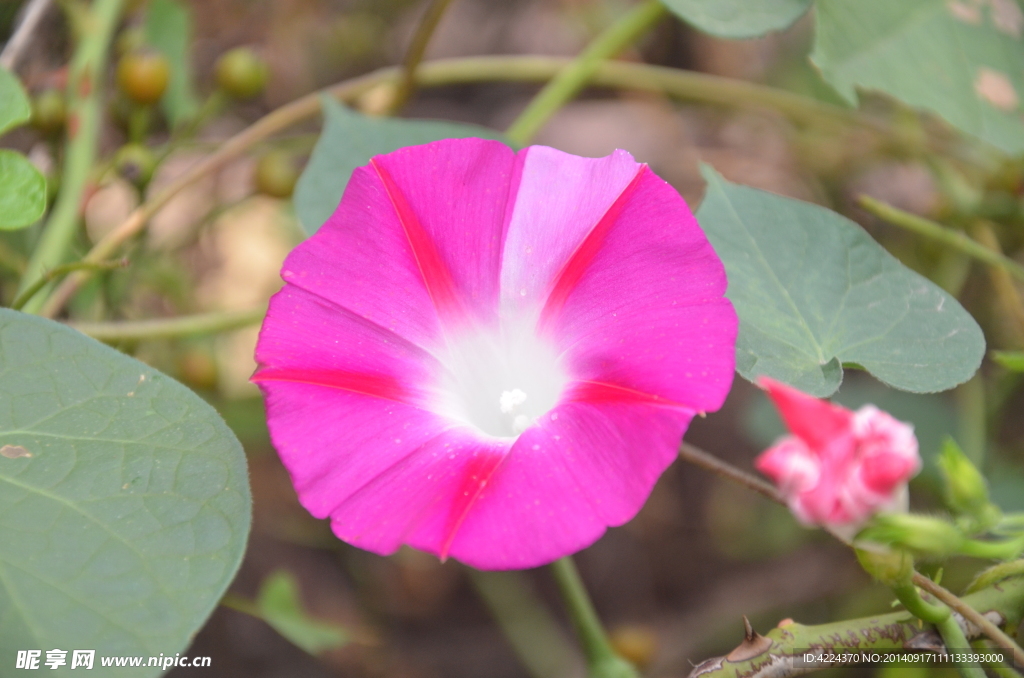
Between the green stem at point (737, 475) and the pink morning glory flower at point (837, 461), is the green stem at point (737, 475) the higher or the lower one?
the lower one

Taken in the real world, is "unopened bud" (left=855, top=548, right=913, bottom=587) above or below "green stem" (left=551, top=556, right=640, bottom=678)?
above

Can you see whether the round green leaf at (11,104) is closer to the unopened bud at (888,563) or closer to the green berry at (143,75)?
the green berry at (143,75)

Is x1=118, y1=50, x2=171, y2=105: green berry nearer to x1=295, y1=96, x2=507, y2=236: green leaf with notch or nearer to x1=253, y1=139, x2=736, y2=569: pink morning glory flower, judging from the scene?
x1=295, y1=96, x2=507, y2=236: green leaf with notch

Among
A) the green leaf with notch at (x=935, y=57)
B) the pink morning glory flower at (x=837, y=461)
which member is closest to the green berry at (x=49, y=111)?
the green leaf with notch at (x=935, y=57)

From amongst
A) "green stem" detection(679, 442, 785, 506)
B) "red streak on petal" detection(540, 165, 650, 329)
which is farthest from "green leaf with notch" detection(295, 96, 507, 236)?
"green stem" detection(679, 442, 785, 506)

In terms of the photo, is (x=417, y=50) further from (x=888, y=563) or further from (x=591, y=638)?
(x=888, y=563)

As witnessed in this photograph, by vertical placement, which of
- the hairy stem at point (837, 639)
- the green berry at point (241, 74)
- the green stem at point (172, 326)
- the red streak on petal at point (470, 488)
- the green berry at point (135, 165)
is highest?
the green berry at point (241, 74)
